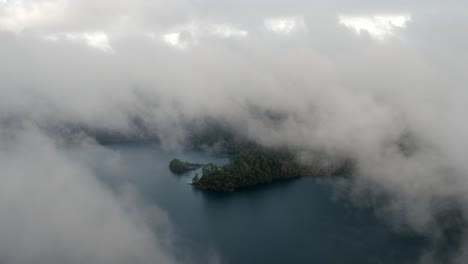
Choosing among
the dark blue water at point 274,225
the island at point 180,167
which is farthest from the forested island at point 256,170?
the dark blue water at point 274,225

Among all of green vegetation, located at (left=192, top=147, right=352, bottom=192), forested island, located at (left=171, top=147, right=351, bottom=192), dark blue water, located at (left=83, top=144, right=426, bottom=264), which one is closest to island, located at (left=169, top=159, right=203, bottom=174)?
forested island, located at (left=171, top=147, right=351, bottom=192)

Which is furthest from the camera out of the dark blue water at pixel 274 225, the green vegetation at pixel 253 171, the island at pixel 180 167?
the island at pixel 180 167

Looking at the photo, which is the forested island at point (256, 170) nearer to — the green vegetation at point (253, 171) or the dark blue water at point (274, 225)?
the green vegetation at point (253, 171)

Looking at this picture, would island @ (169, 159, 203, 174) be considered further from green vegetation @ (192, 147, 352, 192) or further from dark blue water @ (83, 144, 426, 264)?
green vegetation @ (192, 147, 352, 192)

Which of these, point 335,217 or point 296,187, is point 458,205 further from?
point 296,187

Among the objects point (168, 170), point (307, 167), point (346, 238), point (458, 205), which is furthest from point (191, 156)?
point (458, 205)

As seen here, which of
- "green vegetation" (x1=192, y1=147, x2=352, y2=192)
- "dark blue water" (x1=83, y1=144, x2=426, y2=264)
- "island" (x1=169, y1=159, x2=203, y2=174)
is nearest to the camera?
"dark blue water" (x1=83, y1=144, x2=426, y2=264)
